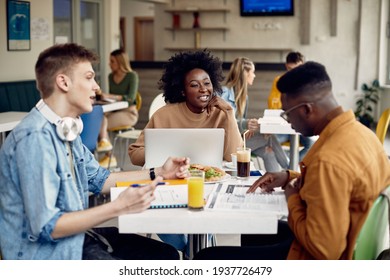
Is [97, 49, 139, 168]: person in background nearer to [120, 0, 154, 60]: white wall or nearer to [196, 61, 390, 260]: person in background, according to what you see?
[196, 61, 390, 260]: person in background

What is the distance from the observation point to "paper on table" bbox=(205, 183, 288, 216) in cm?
177

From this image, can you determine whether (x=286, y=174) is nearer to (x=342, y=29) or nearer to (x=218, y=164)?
(x=218, y=164)

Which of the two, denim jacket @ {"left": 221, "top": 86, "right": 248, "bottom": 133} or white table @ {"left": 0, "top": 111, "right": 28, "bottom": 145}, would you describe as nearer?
denim jacket @ {"left": 221, "top": 86, "right": 248, "bottom": 133}

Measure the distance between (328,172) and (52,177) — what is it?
29.5 inches

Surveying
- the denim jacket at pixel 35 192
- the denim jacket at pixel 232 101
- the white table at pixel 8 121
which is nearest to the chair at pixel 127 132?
the white table at pixel 8 121

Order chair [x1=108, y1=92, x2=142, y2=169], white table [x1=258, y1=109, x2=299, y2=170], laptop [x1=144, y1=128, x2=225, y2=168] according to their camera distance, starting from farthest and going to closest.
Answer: chair [x1=108, y1=92, x2=142, y2=169] → white table [x1=258, y1=109, x2=299, y2=170] → laptop [x1=144, y1=128, x2=225, y2=168]

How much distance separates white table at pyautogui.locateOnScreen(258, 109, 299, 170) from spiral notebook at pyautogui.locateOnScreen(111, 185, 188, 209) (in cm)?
171

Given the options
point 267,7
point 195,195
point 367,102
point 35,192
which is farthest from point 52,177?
point 267,7

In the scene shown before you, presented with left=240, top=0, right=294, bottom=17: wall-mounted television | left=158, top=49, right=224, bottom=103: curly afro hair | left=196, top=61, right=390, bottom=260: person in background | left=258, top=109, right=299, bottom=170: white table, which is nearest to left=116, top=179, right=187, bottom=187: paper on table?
left=196, top=61, right=390, bottom=260: person in background

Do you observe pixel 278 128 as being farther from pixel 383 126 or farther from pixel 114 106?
pixel 114 106

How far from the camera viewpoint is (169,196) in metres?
1.89

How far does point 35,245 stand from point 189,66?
154 cm

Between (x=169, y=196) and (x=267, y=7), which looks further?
(x=267, y=7)
